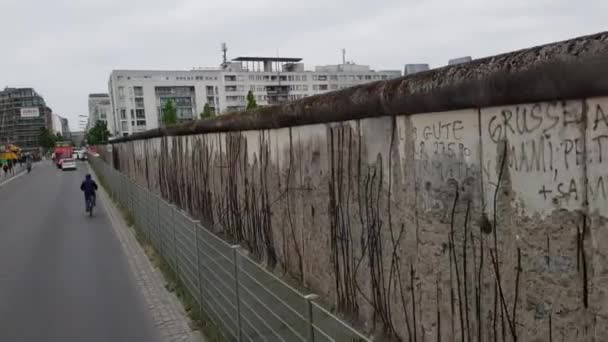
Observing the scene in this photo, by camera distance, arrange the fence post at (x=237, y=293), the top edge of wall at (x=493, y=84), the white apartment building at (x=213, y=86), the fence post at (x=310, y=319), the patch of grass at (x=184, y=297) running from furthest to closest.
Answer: the white apartment building at (x=213, y=86) → the patch of grass at (x=184, y=297) → the fence post at (x=237, y=293) → the fence post at (x=310, y=319) → the top edge of wall at (x=493, y=84)

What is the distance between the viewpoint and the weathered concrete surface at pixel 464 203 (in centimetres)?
250

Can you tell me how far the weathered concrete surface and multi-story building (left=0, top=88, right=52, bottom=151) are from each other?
148406 mm

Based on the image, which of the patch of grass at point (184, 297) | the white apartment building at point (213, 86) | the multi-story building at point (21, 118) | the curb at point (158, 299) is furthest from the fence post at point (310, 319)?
Result: the multi-story building at point (21, 118)

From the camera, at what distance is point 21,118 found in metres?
137

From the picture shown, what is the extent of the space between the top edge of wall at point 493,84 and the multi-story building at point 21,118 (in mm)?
149166

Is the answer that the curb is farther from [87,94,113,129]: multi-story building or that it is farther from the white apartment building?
[87,94,113,129]: multi-story building

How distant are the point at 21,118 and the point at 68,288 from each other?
147 m

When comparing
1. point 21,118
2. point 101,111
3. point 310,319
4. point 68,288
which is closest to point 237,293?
point 310,319

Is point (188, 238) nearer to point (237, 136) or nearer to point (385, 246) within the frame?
point (237, 136)

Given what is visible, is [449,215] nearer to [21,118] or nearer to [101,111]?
[21,118]

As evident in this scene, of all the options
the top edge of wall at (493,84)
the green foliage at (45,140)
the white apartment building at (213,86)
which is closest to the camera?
the top edge of wall at (493,84)

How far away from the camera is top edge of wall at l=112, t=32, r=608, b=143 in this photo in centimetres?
237

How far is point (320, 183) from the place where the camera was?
5461 millimetres

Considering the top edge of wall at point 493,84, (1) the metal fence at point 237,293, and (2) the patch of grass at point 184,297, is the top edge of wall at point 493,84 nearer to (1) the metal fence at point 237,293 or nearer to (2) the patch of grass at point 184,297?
(1) the metal fence at point 237,293
